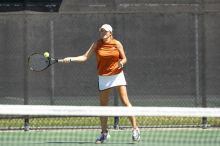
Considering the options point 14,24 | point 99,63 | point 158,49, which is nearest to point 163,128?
point 158,49

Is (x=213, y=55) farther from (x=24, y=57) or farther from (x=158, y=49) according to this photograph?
(x=24, y=57)

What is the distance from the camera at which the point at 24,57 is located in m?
10.4

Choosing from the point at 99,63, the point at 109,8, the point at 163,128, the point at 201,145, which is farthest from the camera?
the point at 109,8

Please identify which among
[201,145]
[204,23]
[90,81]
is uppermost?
[204,23]

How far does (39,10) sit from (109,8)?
1.13 metres

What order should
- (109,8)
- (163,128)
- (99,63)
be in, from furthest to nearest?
(109,8) → (163,128) → (99,63)

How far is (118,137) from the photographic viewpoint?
9164 millimetres

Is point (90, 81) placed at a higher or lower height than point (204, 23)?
lower

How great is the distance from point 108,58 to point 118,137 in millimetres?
1268

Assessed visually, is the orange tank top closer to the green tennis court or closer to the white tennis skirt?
the white tennis skirt

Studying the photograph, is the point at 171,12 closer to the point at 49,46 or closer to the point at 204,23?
the point at 204,23

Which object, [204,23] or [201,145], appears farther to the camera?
[204,23]

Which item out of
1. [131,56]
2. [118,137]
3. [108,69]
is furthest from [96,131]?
[108,69]

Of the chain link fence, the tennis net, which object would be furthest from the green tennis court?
the chain link fence
